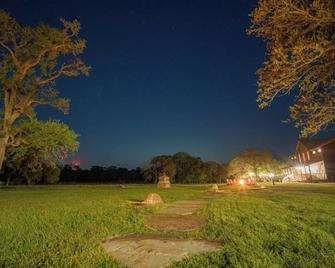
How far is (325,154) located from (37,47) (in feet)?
168

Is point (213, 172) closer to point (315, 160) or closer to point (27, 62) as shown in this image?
point (315, 160)

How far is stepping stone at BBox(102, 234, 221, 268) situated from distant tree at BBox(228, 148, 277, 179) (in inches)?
2201

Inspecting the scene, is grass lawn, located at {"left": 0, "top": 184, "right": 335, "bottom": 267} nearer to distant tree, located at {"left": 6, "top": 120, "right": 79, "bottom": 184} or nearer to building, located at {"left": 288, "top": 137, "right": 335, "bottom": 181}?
distant tree, located at {"left": 6, "top": 120, "right": 79, "bottom": 184}

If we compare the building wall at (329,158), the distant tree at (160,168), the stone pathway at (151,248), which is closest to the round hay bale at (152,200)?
the stone pathway at (151,248)

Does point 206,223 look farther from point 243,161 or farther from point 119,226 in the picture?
point 243,161

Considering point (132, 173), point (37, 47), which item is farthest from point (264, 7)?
point (132, 173)

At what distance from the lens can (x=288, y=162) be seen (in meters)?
65.8

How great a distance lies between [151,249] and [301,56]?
5398 millimetres

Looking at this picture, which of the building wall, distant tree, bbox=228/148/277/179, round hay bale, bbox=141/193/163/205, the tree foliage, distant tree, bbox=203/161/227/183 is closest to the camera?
round hay bale, bbox=141/193/163/205

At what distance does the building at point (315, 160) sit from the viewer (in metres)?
46.5

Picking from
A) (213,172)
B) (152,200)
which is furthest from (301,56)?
(213,172)

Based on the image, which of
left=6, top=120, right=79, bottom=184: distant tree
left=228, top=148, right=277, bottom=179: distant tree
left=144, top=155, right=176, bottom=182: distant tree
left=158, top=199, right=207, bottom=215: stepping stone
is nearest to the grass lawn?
left=158, top=199, right=207, bottom=215: stepping stone

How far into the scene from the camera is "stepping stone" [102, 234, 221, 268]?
347cm

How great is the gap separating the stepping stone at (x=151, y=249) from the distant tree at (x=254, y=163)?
183 ft
